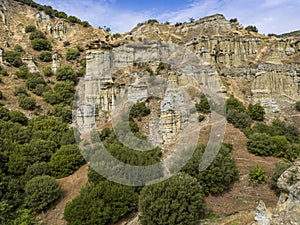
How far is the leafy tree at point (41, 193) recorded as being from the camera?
13195 mm

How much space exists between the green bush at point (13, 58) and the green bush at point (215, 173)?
111 ft

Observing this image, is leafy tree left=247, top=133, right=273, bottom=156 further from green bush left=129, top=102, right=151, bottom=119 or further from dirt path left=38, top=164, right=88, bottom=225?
dirt path left=38, top=164, right=88, bottom=225

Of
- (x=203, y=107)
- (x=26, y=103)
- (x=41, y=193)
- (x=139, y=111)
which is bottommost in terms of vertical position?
(x=41, y=193)

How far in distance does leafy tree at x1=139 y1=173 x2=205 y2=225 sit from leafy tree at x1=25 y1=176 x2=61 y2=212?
675 centimetres

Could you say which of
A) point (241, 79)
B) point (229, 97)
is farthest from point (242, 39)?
point (229, 97)

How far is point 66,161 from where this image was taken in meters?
17.8

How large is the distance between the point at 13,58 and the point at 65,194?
28975mm

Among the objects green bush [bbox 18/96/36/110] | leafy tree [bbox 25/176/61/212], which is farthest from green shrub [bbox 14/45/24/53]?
leafy tree [bbox 25/176/61/212]

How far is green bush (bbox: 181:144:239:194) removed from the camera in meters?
12.1

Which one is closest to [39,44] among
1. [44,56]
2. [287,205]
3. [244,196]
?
[44,56]

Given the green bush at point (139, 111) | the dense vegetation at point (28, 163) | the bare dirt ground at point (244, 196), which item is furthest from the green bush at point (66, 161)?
the bare dirt ground at point (244, 196)

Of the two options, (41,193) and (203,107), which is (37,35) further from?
(41,193)

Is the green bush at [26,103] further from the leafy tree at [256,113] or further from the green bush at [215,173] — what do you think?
the leafy tree at [256,113]

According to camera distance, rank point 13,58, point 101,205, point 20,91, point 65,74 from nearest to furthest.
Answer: point 101,205
point 20,91
point 13,58
point 65,74
